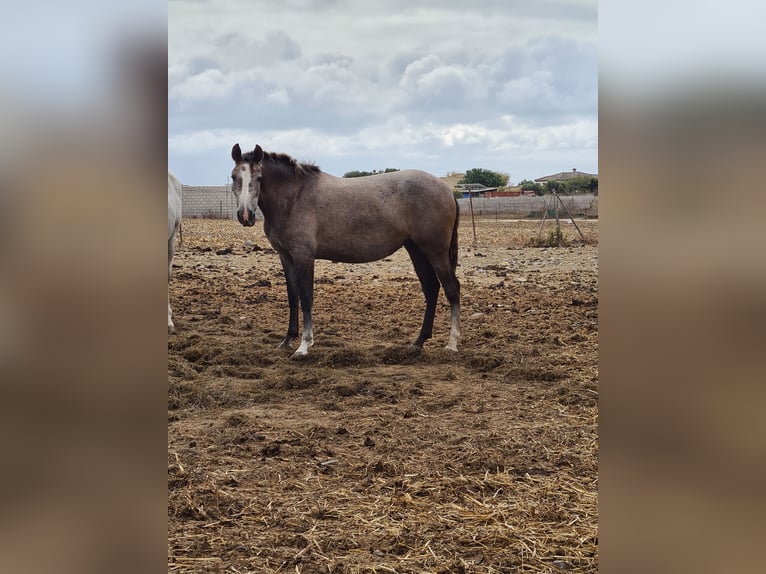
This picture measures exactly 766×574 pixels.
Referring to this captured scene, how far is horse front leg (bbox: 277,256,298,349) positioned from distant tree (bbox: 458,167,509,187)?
63139 mm

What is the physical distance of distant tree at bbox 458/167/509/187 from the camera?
227 feet

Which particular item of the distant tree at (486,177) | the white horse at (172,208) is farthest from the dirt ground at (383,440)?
the distant tree at (486,177)

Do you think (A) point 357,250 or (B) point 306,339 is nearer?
(B) point 306,339

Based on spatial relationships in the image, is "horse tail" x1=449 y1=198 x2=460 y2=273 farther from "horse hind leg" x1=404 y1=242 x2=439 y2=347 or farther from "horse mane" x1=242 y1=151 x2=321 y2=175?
"horse mane" x1=242 y1=151 x2=321 y2=175

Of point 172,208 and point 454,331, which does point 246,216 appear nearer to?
point 172,208

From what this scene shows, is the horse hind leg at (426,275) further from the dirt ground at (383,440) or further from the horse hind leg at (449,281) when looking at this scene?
the dirt ground at (383,440)

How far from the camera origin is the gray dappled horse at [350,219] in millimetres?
6523

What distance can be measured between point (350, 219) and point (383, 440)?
312 cm

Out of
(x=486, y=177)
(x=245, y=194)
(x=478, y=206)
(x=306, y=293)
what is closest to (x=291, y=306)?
(x=306, y=293)

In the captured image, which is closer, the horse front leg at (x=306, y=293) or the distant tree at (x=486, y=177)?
the horse front leg at (x=306, y=293)

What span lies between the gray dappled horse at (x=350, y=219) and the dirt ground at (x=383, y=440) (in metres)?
0.67

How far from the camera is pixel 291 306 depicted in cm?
677
